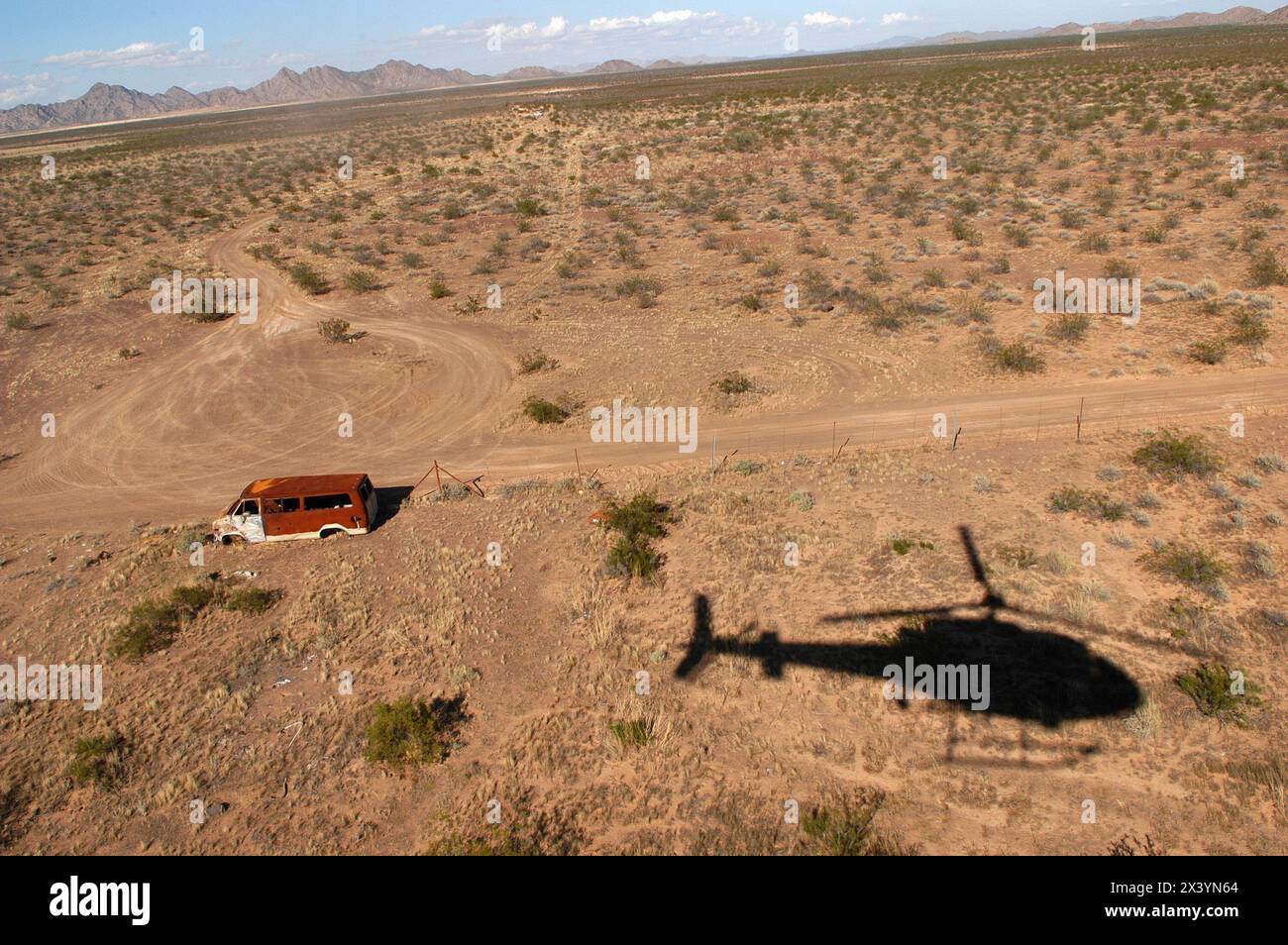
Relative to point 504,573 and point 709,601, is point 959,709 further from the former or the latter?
point 504,573

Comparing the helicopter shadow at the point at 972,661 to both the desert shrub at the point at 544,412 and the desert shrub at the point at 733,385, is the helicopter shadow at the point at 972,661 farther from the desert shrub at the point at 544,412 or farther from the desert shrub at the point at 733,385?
the desert shrub at the point at 733,385

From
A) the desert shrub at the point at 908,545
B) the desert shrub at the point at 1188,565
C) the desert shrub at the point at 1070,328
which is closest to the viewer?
the desert shrub at the point at 1188,565

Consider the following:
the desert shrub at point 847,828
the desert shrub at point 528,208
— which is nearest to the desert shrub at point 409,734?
the desert shrub at point 847,828

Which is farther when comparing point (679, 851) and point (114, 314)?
point (114, 314)
